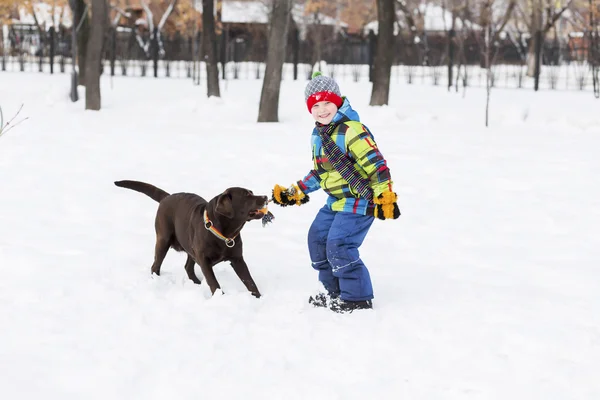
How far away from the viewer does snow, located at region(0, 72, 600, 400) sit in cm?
346

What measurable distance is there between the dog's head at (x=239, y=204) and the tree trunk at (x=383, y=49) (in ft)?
39.3

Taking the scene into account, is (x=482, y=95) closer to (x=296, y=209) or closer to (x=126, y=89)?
(x=126, y=89)

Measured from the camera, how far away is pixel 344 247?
4.35 meters

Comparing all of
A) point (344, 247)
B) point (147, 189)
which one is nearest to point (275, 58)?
point (147, 189)

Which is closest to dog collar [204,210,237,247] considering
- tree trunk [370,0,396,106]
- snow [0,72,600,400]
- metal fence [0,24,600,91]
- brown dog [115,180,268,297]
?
brown dog [115,180,268,297]

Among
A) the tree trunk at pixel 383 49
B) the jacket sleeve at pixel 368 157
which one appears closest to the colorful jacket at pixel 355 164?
the jacket sleeve at pixel 368 157

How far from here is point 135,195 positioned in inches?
311

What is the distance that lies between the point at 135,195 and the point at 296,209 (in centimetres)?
178

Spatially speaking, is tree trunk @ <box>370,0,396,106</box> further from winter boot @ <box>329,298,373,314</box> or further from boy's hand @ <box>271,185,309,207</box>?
winter boot @ <box>329,298,373,314</box>

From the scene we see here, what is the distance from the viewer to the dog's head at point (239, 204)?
436 centimetres

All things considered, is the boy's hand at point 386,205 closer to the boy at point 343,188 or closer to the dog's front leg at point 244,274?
the boy at point 343,188

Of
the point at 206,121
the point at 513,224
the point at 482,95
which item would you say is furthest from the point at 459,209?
the point at 482,95

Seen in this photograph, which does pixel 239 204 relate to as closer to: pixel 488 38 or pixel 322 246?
pixel 322 246

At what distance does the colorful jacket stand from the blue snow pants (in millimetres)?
84
